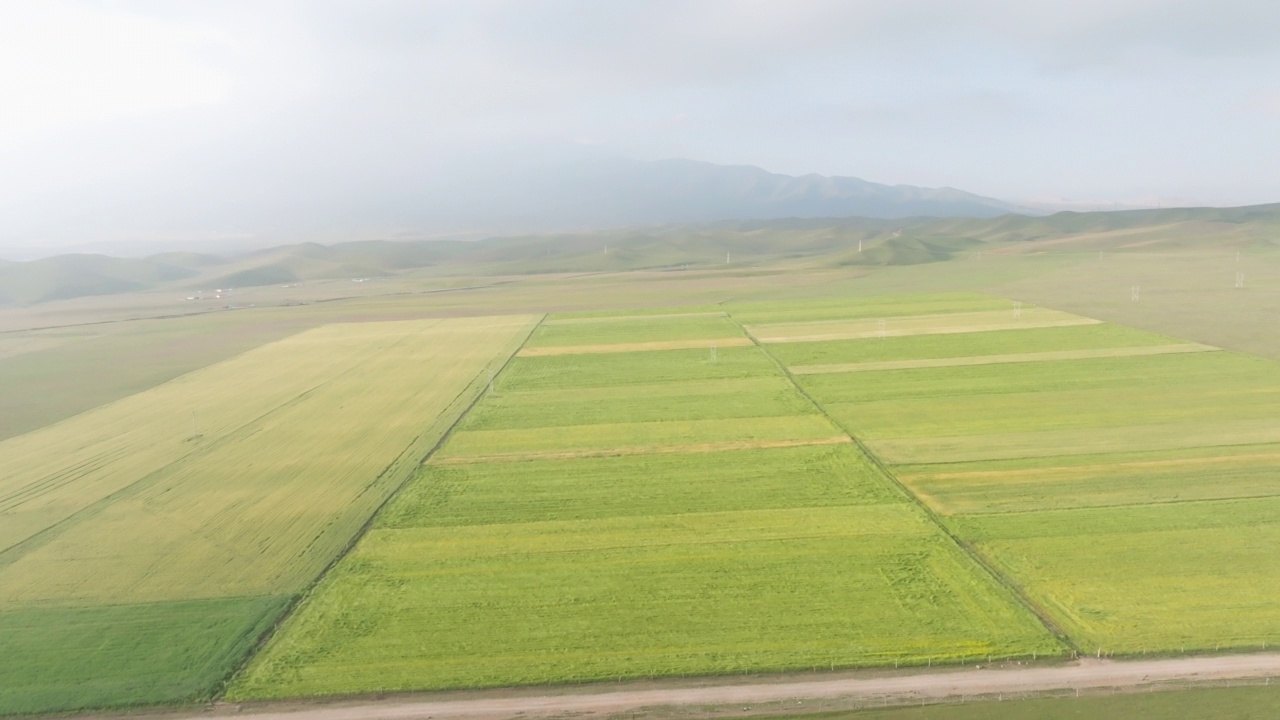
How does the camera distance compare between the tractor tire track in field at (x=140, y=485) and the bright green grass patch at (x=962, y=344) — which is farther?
the bright green grass patch at (x=962, y=344)

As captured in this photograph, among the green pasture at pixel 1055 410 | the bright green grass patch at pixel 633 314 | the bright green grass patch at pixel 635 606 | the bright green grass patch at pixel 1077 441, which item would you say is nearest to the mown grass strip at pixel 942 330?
the bright green grass patch at pixel 633 314

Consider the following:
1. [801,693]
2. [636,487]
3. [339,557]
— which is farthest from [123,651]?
[801,693]

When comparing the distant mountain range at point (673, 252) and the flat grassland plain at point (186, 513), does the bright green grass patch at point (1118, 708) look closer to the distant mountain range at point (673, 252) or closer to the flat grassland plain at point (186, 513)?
the flat grassland plain at point (186, 513)

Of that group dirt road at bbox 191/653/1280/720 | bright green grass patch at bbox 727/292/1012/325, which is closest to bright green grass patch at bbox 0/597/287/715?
dirt road at bbox 191/653/1280/720

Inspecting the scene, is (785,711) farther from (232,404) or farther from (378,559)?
(232,404)

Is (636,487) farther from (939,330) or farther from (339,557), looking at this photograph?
(939,330)

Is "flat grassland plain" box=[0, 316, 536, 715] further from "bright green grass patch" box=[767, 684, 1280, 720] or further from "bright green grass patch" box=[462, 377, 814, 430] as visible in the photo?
"bright green grass patch" box=[767, 684, 1280, 720]

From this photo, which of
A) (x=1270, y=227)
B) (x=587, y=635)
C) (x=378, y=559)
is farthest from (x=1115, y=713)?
(x=1270, y=227)
